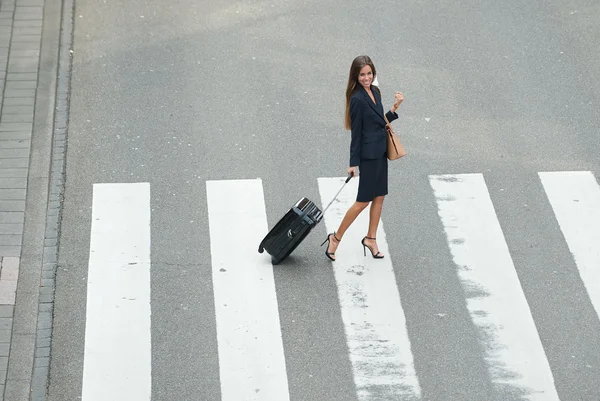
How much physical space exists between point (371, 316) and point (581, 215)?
9.50 ft

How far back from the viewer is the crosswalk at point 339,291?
376 inches

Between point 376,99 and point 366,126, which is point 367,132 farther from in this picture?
point 376,99

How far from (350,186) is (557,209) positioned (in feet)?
7.57

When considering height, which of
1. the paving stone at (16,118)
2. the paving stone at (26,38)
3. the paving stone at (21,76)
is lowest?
the paving stone at (26,38)

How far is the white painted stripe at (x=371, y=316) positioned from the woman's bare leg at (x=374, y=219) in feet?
0.51

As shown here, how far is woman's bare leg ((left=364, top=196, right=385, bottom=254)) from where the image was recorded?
35.1 ft

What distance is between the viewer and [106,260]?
10.9m

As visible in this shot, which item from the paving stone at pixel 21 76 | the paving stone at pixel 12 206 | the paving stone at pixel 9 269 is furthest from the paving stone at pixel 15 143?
the paving stone at pixel 9 269

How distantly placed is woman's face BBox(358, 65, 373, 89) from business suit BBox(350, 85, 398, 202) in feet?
0.24

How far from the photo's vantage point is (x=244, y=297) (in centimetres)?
1048

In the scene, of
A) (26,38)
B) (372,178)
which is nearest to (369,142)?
(372,178)

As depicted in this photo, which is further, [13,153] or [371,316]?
[13,153]

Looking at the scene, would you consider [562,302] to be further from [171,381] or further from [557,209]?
[171,381]

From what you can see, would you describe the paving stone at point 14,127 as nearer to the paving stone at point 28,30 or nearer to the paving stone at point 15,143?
the paving stone at point 15,143
